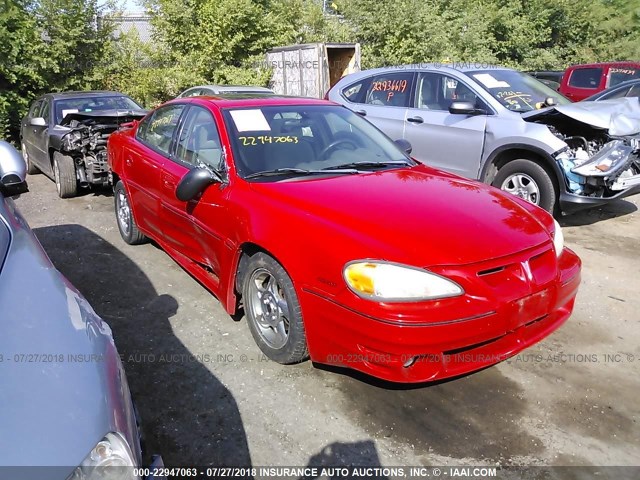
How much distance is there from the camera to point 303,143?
3826 millimetres

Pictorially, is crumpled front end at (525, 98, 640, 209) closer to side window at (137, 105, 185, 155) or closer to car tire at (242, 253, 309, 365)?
car tire at (242, 253, 309, 365)

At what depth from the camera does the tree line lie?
39.5ft

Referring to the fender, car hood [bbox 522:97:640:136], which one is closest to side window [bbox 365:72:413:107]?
the fender

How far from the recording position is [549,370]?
10.8 ft

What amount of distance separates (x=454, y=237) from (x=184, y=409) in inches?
69.3

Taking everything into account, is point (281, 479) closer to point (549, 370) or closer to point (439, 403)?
point (439, 403)

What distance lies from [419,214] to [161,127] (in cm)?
271

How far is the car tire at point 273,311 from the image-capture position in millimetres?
3012

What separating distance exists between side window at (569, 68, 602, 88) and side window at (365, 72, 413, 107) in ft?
25.3

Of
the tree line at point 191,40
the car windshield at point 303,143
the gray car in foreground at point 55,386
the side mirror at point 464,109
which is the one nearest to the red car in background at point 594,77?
the tree line at point 191,40

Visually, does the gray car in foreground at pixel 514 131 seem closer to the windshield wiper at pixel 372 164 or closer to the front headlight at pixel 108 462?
the windshield wiper at pixel 372 164

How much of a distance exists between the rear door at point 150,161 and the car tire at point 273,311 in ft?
4.90

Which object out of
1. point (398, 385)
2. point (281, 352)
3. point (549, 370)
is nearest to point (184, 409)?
point (281, 352)

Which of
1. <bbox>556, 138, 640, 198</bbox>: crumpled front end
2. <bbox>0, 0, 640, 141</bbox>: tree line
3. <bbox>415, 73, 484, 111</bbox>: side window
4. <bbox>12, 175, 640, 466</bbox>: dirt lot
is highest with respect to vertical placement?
<bbox>0, 0, 640, 141</bbox>: tree line
